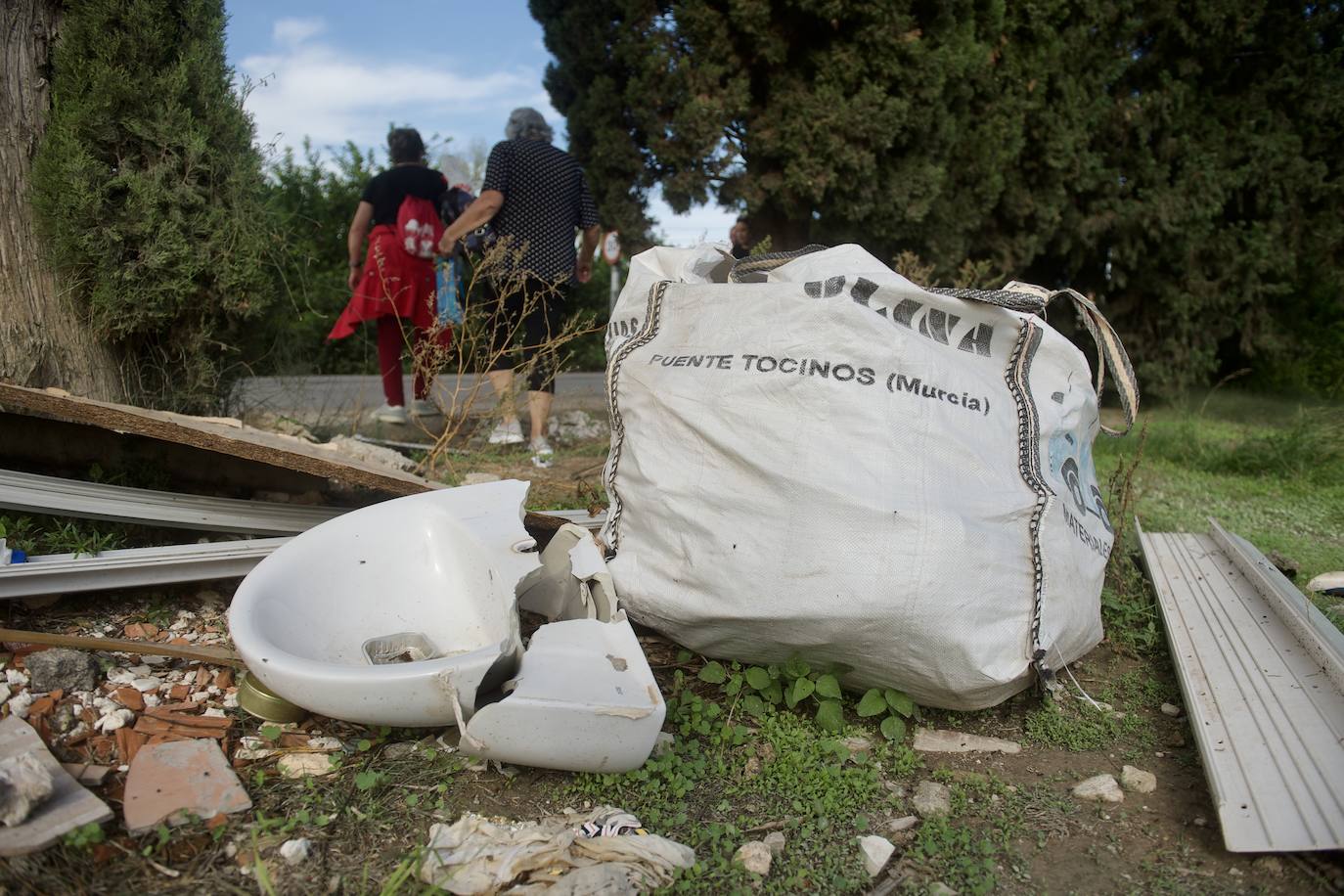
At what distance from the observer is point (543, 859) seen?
152cm

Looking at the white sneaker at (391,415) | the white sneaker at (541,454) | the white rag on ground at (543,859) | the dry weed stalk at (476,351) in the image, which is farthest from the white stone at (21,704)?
the white sneaker at (391,415)

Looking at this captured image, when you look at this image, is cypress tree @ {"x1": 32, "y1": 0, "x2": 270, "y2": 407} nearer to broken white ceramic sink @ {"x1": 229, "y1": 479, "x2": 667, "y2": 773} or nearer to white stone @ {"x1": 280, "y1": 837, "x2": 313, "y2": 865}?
broken white ceramic sink @ {"x1": 229, "y1": 479, "x2": 667, "y2": 773}

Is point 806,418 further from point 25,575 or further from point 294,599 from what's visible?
point 25,575

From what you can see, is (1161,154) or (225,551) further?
(1161,154)

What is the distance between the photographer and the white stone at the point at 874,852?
65.0 inches

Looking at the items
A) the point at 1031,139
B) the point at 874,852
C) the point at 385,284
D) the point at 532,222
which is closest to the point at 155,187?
the point at 385,284

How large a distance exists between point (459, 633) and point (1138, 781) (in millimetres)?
1513

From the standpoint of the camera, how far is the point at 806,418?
2.09 m

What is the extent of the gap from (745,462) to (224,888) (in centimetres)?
128

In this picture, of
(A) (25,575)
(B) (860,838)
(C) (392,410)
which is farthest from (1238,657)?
(C) (392,410)

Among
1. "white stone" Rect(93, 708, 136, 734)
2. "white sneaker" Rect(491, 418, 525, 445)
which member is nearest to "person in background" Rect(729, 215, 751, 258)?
"white sneaker" Rect(491, 418, 525, 445)

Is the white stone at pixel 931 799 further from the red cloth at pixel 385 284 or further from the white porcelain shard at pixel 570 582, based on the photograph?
the red cloth at pixel 385 284

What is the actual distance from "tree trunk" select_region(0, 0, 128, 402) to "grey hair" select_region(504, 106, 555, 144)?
6.43 feet

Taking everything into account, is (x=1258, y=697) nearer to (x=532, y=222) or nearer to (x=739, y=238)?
(x=532, y=222)
